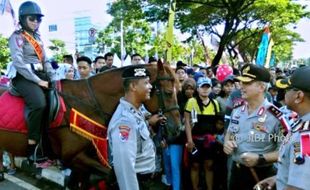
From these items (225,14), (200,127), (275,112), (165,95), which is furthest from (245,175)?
(225,14)

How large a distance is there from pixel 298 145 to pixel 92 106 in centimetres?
335

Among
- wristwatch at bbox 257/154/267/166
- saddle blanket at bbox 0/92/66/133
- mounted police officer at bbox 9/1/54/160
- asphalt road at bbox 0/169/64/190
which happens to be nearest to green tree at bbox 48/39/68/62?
asphalt road at bbox 0/169/64/190

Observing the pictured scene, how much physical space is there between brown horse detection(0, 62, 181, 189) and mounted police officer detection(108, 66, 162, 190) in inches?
72.0

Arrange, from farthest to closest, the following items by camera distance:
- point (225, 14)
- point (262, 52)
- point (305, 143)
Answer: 1. point (225, 14)
2. point (262, 52)
3. point (305, 143)

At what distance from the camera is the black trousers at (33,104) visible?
16.8 feet

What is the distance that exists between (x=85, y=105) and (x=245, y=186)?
2.29 m

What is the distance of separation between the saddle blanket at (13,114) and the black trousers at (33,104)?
163mm

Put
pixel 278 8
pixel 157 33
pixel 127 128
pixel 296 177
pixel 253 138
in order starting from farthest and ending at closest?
pixel 157 33 → pixel 278 8 → pixel 253 138 → pixel 127 128 → pixel 296 177

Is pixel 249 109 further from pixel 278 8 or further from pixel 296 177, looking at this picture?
pixel 278 8

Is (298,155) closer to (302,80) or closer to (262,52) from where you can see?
(302,80)

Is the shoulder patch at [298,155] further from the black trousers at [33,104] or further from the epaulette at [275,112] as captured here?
the black trousers at [33,104]

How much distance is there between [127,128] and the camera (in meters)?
3.03

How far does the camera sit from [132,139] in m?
3.01

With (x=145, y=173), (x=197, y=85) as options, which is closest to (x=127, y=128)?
(x=145, y=173)
